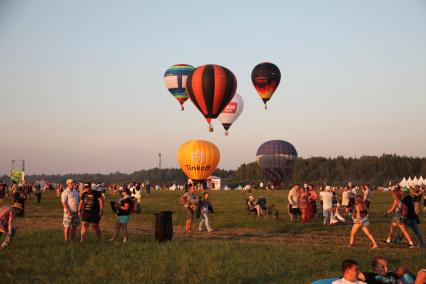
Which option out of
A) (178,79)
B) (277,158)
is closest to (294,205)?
(178,79)

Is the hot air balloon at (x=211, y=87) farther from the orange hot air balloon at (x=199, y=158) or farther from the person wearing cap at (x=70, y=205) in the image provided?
the person wearing cap at (x=70, y=205)

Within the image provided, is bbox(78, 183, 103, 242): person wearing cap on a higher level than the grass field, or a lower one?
higher

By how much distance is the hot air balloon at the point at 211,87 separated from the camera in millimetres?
43219

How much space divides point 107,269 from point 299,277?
180 inches

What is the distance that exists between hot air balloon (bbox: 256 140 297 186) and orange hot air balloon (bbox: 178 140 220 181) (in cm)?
1730

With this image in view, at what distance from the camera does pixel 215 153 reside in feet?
198

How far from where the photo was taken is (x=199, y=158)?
59219 mm

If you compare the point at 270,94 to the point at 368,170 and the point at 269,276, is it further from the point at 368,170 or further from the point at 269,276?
the point at 368,170

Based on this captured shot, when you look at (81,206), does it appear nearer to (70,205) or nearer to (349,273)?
(70,205)

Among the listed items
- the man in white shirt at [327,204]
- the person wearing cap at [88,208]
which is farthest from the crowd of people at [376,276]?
the man in white shirt at [327,204]

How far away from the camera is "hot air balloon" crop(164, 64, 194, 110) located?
54.3 meters

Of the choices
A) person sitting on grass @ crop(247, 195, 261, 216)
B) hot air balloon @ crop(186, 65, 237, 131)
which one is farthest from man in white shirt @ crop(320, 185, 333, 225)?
hot air balloon @ crop(186, 65, 237, 131)

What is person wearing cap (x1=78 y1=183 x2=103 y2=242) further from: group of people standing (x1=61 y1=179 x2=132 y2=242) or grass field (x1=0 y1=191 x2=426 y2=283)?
grass field (x1=0 y1=191 x2=426 y2=283)

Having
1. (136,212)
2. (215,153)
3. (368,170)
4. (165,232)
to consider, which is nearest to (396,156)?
(368,170)
